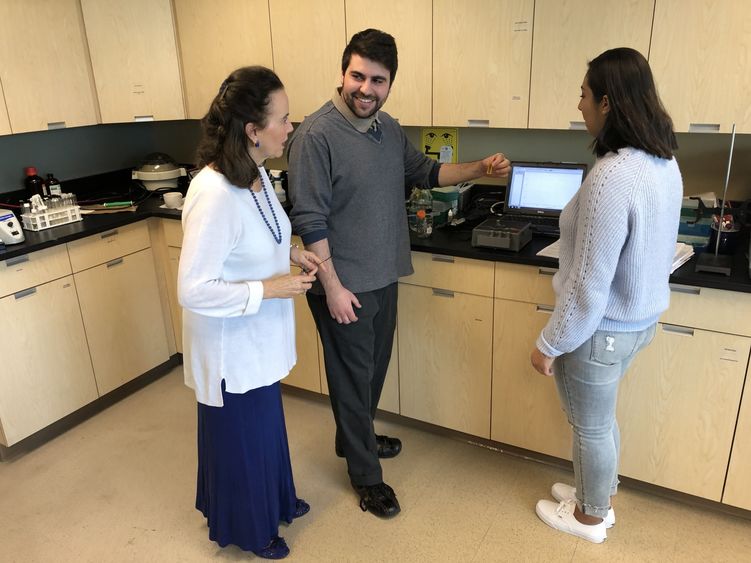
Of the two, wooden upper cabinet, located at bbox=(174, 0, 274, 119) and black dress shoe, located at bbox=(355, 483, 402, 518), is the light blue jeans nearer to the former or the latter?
black dress shoe, located at bbox=(355, 483, 402, 518)

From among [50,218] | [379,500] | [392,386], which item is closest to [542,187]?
[392,386]

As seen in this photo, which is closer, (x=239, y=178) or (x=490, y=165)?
(x=239, y=178)

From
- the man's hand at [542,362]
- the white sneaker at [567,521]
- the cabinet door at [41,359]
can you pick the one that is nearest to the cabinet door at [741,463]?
the white sneaker at [567,521]

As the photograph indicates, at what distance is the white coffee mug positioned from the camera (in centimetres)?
305

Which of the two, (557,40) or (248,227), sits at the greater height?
(557,40)

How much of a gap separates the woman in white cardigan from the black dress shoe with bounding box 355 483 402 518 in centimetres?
28

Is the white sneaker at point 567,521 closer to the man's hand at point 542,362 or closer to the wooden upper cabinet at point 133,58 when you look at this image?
the man's hand at point 542,362

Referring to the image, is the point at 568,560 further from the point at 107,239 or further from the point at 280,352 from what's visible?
the point at 107,239

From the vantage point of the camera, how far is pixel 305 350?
2855 mm

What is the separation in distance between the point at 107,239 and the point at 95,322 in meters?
0.39

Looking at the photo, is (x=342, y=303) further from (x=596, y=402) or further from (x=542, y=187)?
(x=542, y=187)

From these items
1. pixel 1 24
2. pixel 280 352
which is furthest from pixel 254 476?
pixel 1 24

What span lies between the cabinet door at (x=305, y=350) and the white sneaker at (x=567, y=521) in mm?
1168

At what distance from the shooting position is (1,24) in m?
2.53
